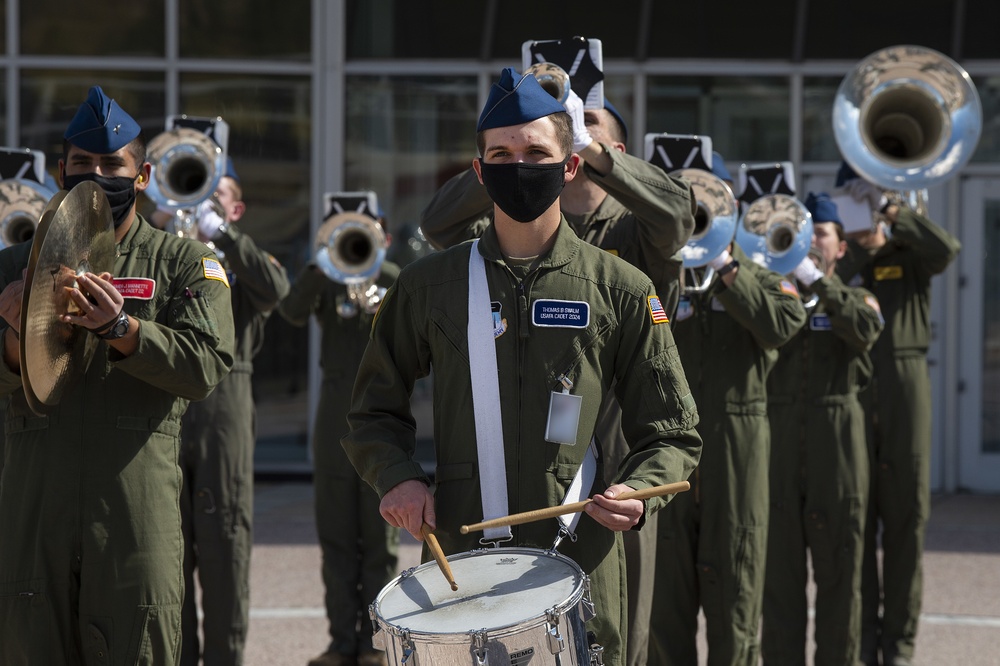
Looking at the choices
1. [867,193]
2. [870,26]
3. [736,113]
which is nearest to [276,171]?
[736,113]

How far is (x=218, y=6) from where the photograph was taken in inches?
486

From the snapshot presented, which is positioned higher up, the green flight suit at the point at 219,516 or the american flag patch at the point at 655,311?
the american flag patch at the point at 655,311

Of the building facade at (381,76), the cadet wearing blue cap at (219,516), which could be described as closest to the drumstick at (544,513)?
the cadet wearing blue cap at (219,516)

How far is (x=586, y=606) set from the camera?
3076 mm

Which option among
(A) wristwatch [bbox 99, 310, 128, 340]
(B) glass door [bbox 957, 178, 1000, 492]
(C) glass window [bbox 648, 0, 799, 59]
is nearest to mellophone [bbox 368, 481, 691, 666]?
(A) wristwatch [bbox 99, 310, 128, 340]

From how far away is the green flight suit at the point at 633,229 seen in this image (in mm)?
4152

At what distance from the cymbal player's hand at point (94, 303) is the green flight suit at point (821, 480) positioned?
3.65 meters

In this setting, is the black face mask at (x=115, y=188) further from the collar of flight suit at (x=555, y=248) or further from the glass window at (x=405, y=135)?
the glass window at (x=405, y=135)

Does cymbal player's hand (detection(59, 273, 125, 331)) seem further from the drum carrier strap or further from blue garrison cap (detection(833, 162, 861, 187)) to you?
blue garrison cap (detection(833, 162, 861, 187))

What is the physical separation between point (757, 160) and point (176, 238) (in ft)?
29.0

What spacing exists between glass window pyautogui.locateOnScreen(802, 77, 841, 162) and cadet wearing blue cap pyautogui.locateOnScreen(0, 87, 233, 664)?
9.13m

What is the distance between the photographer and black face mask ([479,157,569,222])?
336cm

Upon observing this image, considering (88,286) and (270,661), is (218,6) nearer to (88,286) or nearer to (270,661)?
(270,661)

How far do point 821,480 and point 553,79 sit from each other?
9.70 ft
